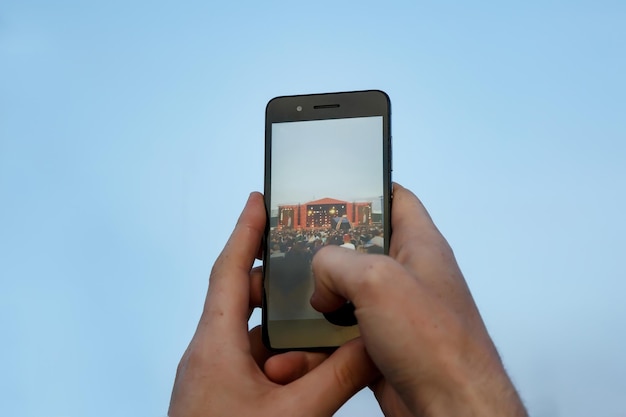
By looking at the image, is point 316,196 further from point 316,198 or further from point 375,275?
point 375,275

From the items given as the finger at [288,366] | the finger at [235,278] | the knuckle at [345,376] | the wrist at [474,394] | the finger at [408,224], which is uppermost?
the finger at [408,224]

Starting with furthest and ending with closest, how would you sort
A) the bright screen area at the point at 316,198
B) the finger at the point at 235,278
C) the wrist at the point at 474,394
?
the bright screen area at the point at 316,198 < the finger at the point at 235,278 < the wrist at the point at 474,394

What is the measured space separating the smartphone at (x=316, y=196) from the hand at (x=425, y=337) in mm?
160

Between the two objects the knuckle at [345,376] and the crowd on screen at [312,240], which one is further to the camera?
the crowd on screen at [312,240]

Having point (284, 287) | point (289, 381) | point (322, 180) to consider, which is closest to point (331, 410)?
point (289, 381)

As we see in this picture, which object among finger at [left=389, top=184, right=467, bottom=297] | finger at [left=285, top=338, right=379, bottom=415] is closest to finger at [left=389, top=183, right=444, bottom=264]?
finger at [left=389, top=184, right=467, bottom=297]

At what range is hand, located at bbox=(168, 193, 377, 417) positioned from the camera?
0.53 m

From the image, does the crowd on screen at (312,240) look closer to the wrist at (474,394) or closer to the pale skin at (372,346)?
the pale skin at (372,346)

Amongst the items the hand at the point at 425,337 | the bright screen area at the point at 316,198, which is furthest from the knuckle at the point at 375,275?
the bright screen area at the point at 316,198

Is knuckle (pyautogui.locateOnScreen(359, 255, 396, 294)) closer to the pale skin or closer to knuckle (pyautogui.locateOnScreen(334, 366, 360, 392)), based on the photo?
the pale skin

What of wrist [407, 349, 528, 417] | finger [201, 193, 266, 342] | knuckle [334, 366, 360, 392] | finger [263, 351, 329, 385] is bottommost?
finger [263, 351, 329, 385]

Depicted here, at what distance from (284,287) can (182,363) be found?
164 millimetres

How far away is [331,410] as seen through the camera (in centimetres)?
54

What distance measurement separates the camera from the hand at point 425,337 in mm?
459
